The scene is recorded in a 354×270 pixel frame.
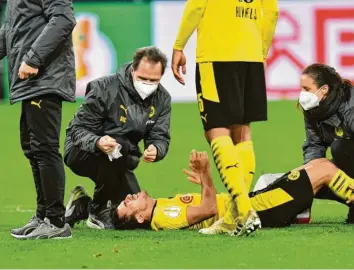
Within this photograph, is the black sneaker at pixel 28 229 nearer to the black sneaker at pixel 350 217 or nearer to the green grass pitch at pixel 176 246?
the green grass pitch at pixel 176 246

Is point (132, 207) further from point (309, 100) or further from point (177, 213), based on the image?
point (309, 100)

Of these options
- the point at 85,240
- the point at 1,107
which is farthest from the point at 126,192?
the point at 1,107

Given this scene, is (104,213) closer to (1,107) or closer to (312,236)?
(312,236)

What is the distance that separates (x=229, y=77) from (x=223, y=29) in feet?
0.92

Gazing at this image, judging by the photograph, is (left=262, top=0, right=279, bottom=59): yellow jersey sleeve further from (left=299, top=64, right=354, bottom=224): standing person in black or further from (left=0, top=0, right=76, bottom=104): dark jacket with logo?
(left=0, top=0, right=76, bottom=104): dark jacket with logo

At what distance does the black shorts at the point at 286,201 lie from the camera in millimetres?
7094

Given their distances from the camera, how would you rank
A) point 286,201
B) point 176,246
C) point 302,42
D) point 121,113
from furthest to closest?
1. point 302,42
2. point 121,113
3. point 286,201
4. point 176,246

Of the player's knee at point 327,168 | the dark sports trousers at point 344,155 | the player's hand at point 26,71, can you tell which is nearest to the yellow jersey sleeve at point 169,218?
the player's knee at point 327,168

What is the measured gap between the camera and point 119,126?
7.36 m

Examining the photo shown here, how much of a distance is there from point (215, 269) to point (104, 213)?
207 centimetres

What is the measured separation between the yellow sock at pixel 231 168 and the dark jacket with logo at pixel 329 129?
3.20 feet

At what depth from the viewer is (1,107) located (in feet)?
52.7

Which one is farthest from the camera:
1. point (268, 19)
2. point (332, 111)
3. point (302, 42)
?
point (302, 42)

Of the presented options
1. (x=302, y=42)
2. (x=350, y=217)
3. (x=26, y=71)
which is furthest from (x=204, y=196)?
(x=302, y=42)
